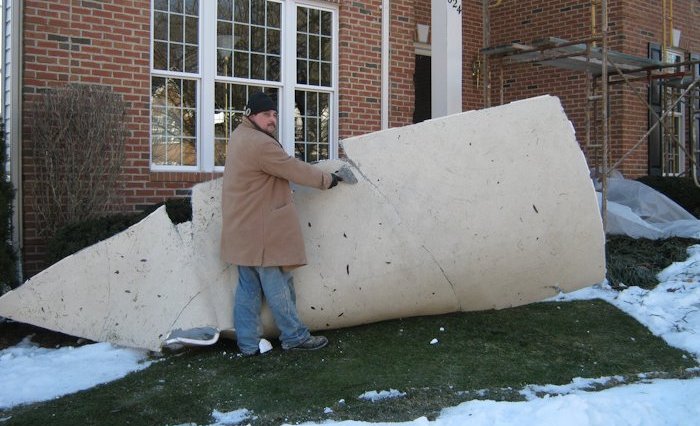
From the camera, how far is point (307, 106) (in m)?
8.46

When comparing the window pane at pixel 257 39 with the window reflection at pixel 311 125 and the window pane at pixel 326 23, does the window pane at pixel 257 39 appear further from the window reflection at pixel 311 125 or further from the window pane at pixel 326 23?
the window pane at pixel 326 23

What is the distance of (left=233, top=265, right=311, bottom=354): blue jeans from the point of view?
489cm

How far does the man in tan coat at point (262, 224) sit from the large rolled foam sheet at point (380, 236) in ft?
0.69

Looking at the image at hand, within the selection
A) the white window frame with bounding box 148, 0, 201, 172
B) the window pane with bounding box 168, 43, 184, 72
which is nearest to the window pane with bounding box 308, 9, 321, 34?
the white window frame with bounding box 148, 0, 201, 172

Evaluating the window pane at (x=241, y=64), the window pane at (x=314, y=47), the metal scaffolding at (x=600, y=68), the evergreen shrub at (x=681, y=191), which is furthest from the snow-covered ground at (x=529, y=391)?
the evergreen shrub at (x=681, y=191)

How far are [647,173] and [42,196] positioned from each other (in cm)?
1038

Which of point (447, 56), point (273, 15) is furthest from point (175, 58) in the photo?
point (447, 56)

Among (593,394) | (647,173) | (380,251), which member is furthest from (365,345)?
(647,173)

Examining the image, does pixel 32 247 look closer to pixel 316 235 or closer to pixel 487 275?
pixel 316 235

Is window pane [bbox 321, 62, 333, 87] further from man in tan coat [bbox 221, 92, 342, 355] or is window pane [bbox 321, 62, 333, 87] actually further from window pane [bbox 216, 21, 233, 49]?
man in tan coat [bbox 221, 92, 342, 355]

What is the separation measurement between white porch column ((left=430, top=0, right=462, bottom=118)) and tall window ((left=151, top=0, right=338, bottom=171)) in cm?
136

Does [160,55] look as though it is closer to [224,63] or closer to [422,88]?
[224,63]

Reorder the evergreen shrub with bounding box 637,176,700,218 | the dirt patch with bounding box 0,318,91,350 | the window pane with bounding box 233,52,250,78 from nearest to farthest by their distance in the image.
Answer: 1. the dirt patch with bounding box 0,318,91,350
2. the window pane with bounding box 233,52,250,78
3. the evergreen shrub with bounding box 637,176,700,218

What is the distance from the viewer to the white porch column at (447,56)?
25.7 ft
